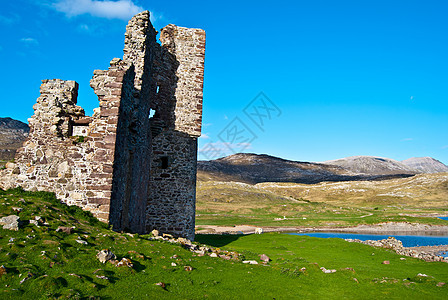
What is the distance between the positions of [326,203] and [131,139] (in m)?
98.6

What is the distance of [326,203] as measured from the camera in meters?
106

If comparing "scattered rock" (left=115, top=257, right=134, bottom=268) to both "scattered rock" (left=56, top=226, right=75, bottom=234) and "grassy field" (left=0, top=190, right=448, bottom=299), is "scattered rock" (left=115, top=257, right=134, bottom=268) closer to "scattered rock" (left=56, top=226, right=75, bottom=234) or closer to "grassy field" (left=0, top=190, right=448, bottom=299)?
"grassy field" (left=0, top=190, right=448, bottom=299)

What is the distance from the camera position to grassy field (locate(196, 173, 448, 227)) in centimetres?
6368

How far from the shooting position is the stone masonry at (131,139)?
46.9 ft

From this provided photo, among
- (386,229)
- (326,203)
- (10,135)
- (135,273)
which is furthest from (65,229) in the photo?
(326,203)

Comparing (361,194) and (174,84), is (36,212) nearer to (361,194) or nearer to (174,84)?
(174,84)

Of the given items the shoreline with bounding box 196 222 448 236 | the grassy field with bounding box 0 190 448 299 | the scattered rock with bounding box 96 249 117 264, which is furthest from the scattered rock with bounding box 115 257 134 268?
the shoreline with bounding box 196 222 448 236

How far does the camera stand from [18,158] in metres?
14.7

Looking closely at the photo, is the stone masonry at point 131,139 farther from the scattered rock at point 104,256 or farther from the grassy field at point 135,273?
the scattered rock at point 104,256

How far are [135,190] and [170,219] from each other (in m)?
4.78

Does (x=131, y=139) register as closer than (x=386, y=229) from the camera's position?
Yes

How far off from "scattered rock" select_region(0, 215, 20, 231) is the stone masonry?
13.2ft

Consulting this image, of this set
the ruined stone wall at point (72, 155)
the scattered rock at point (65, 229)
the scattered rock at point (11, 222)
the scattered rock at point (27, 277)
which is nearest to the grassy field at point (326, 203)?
the ruined stone wall at point (72, 155)

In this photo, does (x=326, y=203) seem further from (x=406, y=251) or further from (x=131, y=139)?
(x=131, y=139)
